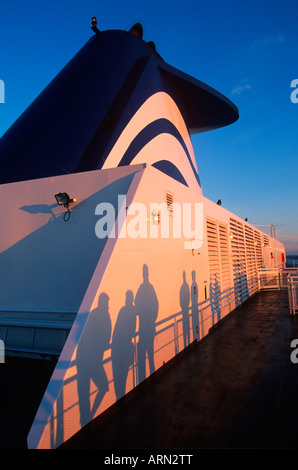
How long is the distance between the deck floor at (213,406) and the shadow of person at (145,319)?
0.32 m

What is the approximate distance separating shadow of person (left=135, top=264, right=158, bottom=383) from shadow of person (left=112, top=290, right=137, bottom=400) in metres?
0.17

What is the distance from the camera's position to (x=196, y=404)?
3.06 m

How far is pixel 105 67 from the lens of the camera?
9.58m

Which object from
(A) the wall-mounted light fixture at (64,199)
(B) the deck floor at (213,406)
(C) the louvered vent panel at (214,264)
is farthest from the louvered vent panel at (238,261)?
(A) the wall-mounted light fixture at (64,199)

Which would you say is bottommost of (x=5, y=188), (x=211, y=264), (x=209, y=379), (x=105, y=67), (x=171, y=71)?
(x=209, y=379)

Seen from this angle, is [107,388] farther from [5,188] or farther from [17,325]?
[5,188]

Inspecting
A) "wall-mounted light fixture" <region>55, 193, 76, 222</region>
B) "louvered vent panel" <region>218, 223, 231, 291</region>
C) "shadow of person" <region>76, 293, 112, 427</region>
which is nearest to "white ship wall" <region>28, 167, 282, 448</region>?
"shadow of person" <region>76, 293, 112, 427</region>

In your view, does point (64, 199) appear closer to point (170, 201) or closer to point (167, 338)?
point (170, 201)

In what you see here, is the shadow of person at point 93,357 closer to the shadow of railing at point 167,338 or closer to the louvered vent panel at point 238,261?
the shadow of railing at point 167,338

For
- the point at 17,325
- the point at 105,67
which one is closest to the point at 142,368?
the point at 17,325

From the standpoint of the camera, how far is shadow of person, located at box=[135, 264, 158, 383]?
3.54m

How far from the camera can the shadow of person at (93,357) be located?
2547 mm

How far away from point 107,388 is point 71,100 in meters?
8.78

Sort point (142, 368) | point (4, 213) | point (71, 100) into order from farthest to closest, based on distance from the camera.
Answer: point (71, 100) → point (4, 213) → point (142, 368)
